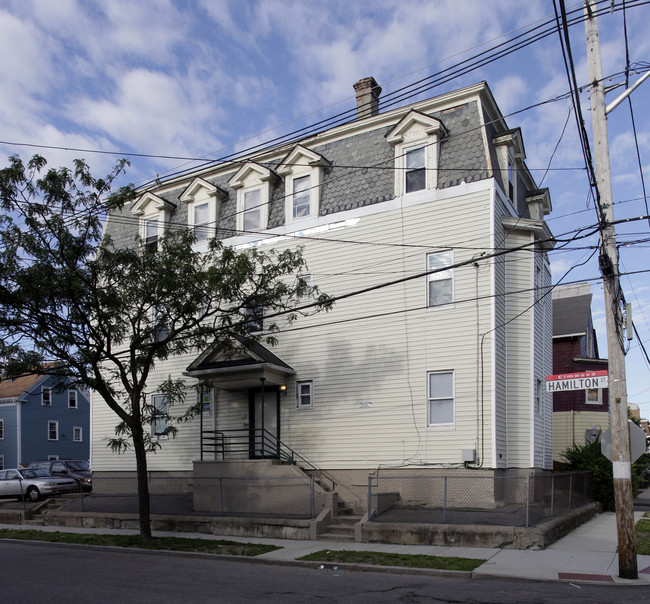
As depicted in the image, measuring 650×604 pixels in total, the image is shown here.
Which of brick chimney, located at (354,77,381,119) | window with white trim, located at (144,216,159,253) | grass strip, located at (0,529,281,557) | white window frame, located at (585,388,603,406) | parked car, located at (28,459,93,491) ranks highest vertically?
brick chimney, located at (354,77,381,119)

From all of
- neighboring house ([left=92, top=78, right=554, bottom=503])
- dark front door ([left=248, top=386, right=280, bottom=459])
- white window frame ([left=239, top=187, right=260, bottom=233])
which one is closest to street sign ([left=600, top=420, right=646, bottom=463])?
neighboring house ([left=92, top=78, right=554, bottom=503])

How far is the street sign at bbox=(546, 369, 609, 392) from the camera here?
13.8m

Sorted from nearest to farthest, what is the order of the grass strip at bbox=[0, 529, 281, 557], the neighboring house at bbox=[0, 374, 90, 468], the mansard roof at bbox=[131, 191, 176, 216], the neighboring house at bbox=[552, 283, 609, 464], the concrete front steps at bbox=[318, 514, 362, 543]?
the grass strip at bbox=[0, 529, 281, 557] → the concrete front steps at bbox=[318, 514, 362, 543] → the mansard roof at bbox=[131, 191, 176, 216] → the neighboring house at bbox=[552, 283, 609, 464] → the neighboring house at bbox=[0, 374, 90, 468]

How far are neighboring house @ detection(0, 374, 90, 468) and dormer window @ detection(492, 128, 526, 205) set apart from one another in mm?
36012

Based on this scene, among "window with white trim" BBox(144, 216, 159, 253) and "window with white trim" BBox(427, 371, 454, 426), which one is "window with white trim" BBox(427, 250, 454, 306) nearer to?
"window with white trim" BBox(427, 371, 454, 426)

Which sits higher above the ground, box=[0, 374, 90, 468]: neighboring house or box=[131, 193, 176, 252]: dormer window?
box=[131, 193, 176, 252]: dormer window

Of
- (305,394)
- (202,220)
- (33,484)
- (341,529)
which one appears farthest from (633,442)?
(33,484)

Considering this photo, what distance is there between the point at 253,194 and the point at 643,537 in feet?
48.1

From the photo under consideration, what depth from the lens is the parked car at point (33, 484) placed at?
27827 mm

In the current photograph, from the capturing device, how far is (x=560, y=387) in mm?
14859

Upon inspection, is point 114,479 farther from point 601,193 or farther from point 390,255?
point 601,193

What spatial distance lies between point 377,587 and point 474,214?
34.2 feet

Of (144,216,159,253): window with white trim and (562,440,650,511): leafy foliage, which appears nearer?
(562,440,650,511): leafy foliage

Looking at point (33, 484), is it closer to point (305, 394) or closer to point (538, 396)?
point (305, 394)
